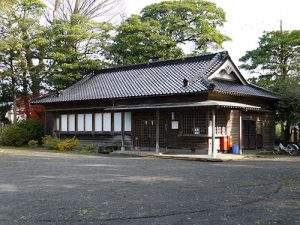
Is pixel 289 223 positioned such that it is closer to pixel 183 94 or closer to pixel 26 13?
pixel 183 94

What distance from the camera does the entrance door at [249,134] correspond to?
22.7 metres

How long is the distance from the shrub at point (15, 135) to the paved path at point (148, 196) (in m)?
16.0

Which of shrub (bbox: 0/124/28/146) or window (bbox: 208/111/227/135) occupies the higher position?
window (bbox: 208/111/227/135)

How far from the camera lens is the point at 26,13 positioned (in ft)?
106

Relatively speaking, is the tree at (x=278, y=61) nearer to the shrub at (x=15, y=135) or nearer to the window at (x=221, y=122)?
the window at (x=221, y=122)

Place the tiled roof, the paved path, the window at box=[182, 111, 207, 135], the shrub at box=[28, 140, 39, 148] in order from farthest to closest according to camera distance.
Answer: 1. the shrub at box=[28, 140, 39, 148]
2. the tiled roof
3. the window at box=[182, 111, 207, 135]
4. the paved path

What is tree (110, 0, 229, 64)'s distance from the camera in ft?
103

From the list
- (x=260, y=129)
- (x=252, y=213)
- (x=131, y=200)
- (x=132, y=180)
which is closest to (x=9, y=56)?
(x=260, y=129)

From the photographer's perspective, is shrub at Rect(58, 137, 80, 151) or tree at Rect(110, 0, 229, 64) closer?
shrub at Rect(58, 137, 80, 151)

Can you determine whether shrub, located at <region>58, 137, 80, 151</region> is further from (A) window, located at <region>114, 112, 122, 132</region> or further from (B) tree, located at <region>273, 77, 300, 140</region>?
(B) tree, located at <region>273, 77, 300, 140</region>

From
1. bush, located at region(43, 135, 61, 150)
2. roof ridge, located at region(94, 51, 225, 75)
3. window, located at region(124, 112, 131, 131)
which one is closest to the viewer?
window, located at region(124, 112, 131, 131)

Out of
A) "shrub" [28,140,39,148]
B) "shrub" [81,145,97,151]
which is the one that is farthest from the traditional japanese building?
"shrub" [28,140,39,148]

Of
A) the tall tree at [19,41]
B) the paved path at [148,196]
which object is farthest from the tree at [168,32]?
the paved path at [148,196]

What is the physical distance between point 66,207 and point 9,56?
2758 centimetres
